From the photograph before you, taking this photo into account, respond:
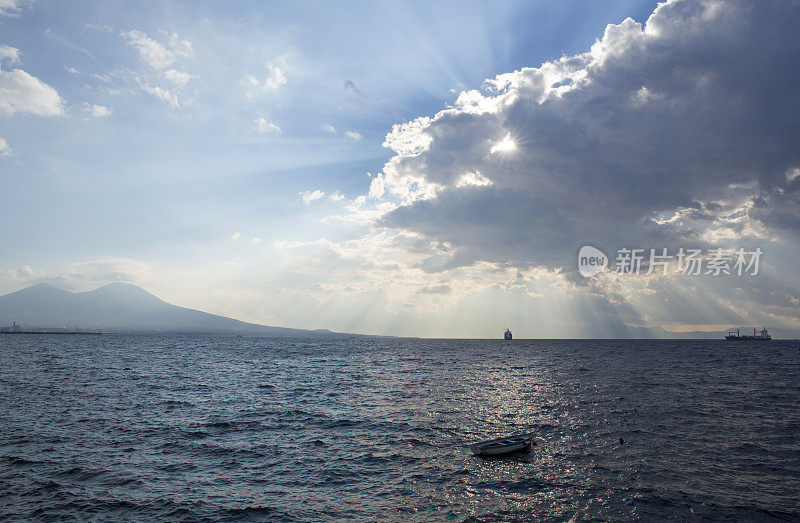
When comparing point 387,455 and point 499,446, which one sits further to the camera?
point 387,455

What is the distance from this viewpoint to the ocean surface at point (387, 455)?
23.3m

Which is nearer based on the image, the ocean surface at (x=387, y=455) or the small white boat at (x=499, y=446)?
the ocean surface at (x=387, y=455)

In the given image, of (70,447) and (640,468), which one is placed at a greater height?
(640,468)

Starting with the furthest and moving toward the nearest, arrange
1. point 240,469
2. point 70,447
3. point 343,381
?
1. point 343,381
2. point 70,447
3. point 240,469

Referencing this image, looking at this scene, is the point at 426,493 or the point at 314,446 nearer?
the point at 426,493

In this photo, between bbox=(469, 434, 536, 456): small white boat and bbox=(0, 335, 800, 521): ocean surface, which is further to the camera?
bbox=(469, 434, 536, 456): small white boat

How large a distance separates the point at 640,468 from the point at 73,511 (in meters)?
34.9

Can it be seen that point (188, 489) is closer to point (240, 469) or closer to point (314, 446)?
point (240, 469)

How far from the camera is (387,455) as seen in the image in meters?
32.2

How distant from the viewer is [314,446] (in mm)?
34469

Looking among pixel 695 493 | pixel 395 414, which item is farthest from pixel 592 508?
pixel 395 414

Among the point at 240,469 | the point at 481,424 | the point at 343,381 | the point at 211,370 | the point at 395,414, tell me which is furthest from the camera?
the point at 211,370

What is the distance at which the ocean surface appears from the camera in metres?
23.3

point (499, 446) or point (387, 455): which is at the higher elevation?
point (499, 446)
